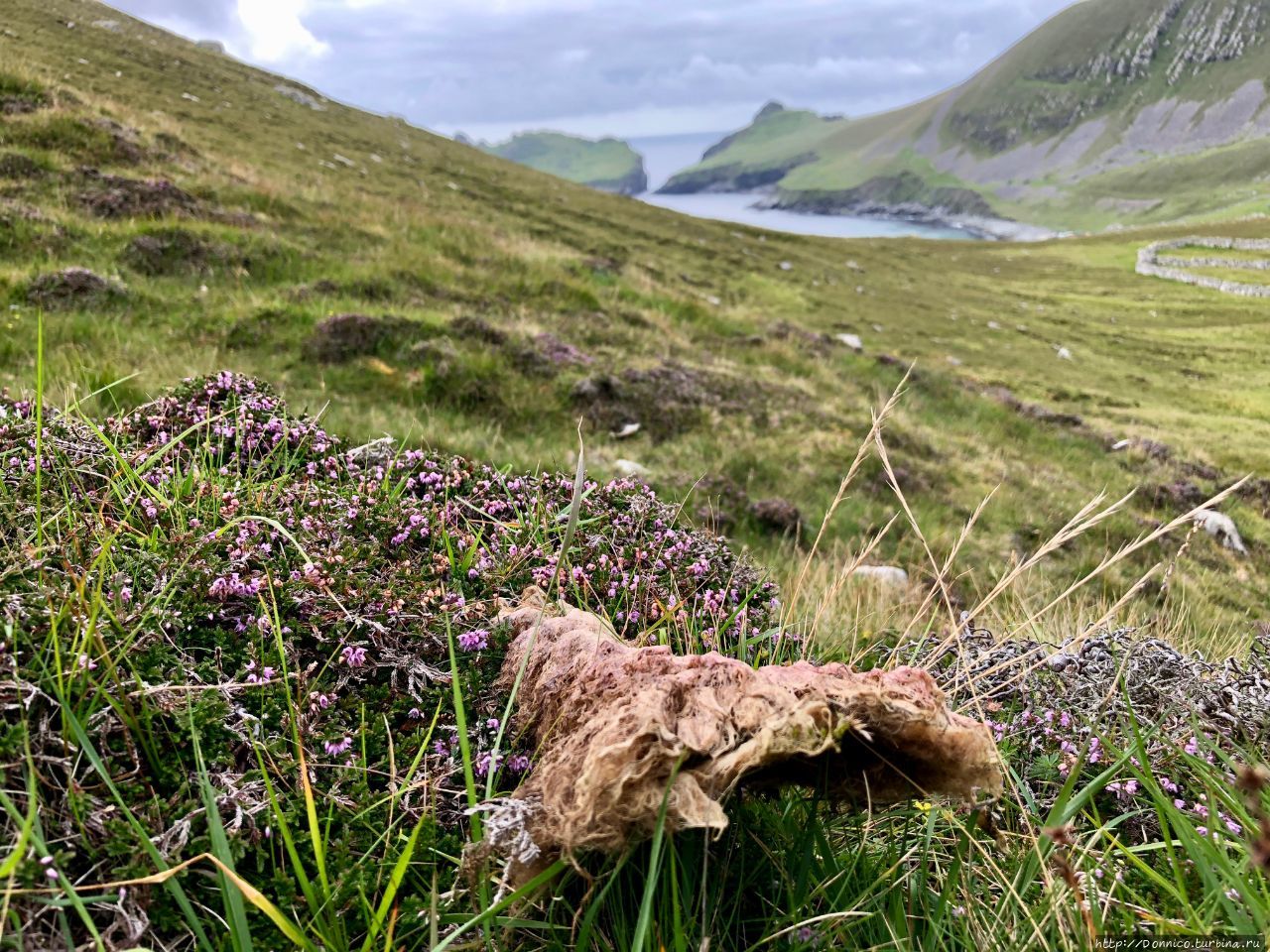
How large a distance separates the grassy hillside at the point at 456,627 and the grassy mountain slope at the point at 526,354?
0.11m

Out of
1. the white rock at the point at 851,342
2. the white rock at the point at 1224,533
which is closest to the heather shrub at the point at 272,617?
the white rock at the point at 1224,533

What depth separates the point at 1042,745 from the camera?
2.86m

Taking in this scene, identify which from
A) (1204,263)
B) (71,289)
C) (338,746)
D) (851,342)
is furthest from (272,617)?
(1204,263)

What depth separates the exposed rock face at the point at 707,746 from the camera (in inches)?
66.1

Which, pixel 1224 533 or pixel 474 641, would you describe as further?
pixel 1224 533

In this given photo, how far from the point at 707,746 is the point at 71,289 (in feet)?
36.1

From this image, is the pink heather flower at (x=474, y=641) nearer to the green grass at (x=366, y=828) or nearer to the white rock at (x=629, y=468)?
the green grass at (x=366, y=828)

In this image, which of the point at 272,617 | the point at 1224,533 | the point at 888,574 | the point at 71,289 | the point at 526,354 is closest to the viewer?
the point at 272,617

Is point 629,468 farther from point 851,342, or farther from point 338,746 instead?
point 851,342

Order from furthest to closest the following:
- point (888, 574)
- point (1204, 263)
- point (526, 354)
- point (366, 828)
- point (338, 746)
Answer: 1. point (1204, 263)
2. point (526, 354)
3. point (888, 574)
4. point (338, 746)
5. point (366, 828)

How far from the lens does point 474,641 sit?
2.70 m

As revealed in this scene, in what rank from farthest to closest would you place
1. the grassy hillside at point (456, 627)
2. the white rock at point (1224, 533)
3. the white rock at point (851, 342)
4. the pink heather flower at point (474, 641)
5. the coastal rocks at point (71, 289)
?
1. the white rock at point (851, 342)
2. the white rock at point (1224, 533)
3. the coastal rocks at point (71, 289)
4. the pink heather flower at point (474, 641)
5. the grassy hillside at point (456, 627)

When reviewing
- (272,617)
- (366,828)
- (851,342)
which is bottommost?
(366,828)

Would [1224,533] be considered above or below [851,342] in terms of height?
below
